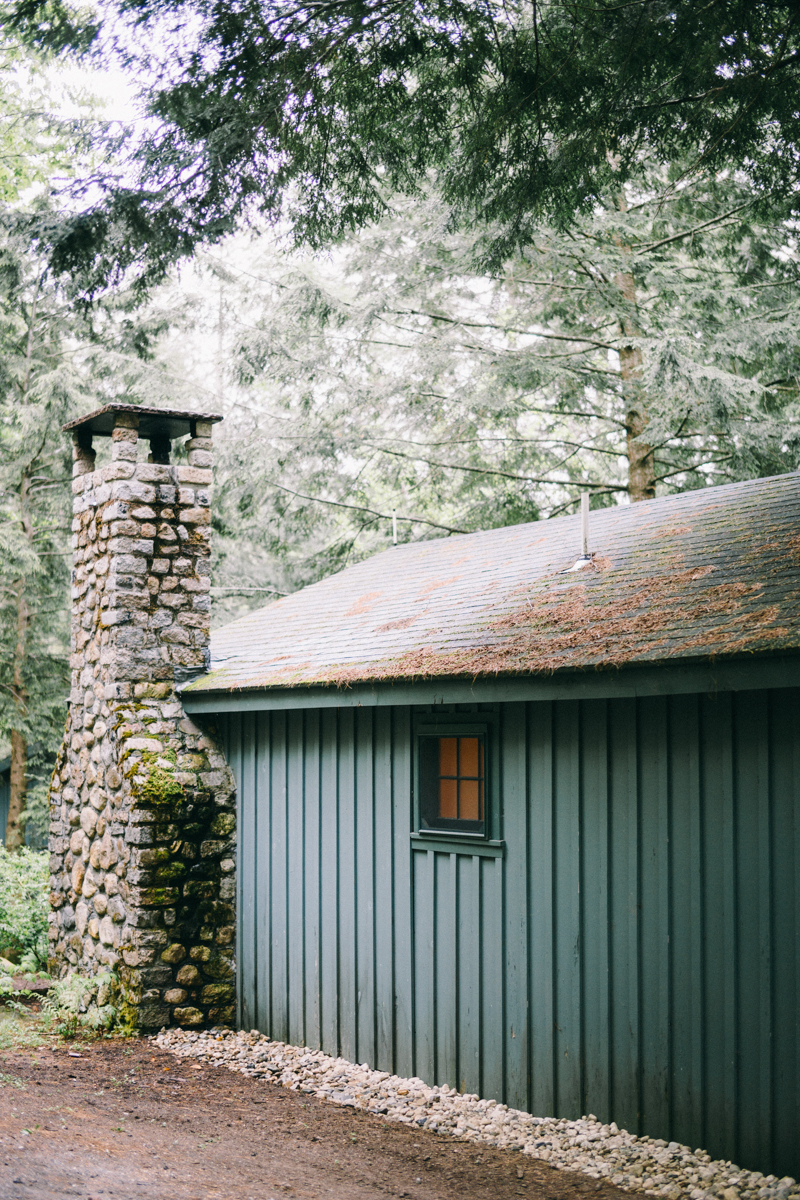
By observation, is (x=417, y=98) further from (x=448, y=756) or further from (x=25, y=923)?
(x=25, y=923)

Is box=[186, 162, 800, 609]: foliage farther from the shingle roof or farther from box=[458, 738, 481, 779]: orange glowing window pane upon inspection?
box=[458, 738, 481, 779]: orange glowing window pane

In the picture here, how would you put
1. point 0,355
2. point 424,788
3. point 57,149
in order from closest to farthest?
1. point 424,788
2. point 57,149
3. point 0,355

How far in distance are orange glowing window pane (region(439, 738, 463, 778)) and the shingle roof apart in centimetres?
60

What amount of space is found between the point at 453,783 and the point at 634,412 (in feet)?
27.0

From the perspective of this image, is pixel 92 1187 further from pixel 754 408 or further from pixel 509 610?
pixel 754 408

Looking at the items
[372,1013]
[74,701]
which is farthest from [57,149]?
[372,1013]

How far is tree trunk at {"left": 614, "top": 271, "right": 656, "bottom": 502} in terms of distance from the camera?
12.9 metres

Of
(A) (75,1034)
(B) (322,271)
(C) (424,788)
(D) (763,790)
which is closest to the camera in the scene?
(D) (763,790)

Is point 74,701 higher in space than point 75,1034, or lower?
higher

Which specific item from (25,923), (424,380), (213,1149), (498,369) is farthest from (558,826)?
(424,380)

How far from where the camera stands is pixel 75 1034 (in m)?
7.73

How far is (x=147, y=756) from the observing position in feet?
26.7

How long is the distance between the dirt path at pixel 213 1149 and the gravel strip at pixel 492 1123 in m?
0.15

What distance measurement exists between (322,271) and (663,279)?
27.3 ft
